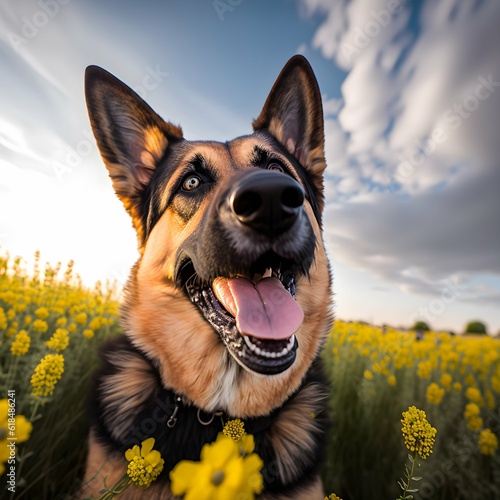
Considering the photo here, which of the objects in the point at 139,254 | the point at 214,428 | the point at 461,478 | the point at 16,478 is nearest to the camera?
the point at 16,478

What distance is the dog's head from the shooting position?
1.66 metres

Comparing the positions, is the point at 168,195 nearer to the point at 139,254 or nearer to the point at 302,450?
the point at 139,254

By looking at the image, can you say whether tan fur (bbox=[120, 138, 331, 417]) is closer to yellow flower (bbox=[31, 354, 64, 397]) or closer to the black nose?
the black nose

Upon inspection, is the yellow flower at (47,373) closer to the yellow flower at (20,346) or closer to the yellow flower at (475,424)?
the yellow flower at (20,346)

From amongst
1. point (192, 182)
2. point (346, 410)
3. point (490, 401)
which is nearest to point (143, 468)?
point (192, 182)

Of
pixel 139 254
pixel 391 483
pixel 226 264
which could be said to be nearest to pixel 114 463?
pixel 226 264

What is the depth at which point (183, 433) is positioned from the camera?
180cm

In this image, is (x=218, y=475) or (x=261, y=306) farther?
(x=261, y=306)

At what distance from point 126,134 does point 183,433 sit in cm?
251

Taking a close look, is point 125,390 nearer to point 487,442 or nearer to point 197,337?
point 197,337

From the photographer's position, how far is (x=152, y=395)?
2020mm

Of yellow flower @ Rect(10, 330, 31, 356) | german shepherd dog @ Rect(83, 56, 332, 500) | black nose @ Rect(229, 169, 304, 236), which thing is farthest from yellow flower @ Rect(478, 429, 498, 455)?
yellow flower @ Rect(10, 330, 31, 356)

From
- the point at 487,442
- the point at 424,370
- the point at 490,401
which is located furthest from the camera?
the point at 424,370

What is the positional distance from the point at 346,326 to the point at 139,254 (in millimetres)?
5167
